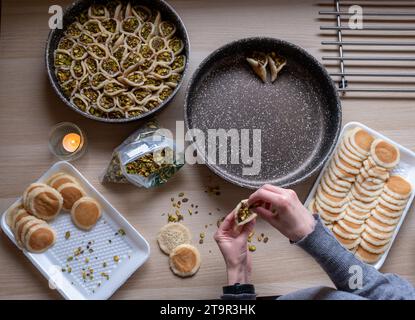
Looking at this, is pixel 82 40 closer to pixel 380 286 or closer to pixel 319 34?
pixel 319 34

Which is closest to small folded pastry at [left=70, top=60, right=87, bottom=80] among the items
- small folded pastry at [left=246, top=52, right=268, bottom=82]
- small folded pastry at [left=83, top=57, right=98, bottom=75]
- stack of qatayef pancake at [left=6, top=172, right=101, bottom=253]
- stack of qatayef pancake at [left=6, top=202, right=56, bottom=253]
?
small folded pastry at [left=83, top=57, right=98, bottom=75]

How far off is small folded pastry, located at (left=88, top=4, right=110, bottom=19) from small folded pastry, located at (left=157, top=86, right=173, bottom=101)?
0.33 meters

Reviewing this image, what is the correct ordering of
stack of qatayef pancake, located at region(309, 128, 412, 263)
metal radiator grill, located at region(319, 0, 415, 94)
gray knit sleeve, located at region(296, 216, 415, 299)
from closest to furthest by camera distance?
gray knit sleeve, located at region(296, 216, 415, 299) → stack of qatayef pancake, located at region(309, 128, 412, 263) → metal radiator grill, located at region(319, 0, 415, 94)

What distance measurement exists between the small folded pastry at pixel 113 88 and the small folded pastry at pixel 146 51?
131 mm

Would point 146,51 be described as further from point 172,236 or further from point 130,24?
point 172,236

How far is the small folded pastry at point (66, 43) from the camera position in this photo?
1693 millimetres

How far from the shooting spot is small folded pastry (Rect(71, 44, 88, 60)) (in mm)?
1685

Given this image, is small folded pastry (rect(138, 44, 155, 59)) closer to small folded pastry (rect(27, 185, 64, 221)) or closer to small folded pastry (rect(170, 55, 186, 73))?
small folded pastry (rect(170, 55, 186, 73))

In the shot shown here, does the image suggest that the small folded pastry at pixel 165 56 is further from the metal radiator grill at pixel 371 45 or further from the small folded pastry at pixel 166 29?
the metal radiator grill at pixel 371 45

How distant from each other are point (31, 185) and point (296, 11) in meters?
1.16

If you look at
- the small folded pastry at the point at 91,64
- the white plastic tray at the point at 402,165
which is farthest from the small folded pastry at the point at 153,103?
the white plastic tray at the point at 402,165

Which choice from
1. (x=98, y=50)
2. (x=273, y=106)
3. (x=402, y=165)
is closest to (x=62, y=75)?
(x=98, y=50)

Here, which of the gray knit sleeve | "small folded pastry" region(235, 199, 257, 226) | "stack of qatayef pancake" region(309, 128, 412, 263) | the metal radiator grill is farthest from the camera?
the metal radiator grill

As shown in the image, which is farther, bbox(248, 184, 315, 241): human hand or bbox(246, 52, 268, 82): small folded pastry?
bbox(246, 52, 268, 82): small folded pastry
